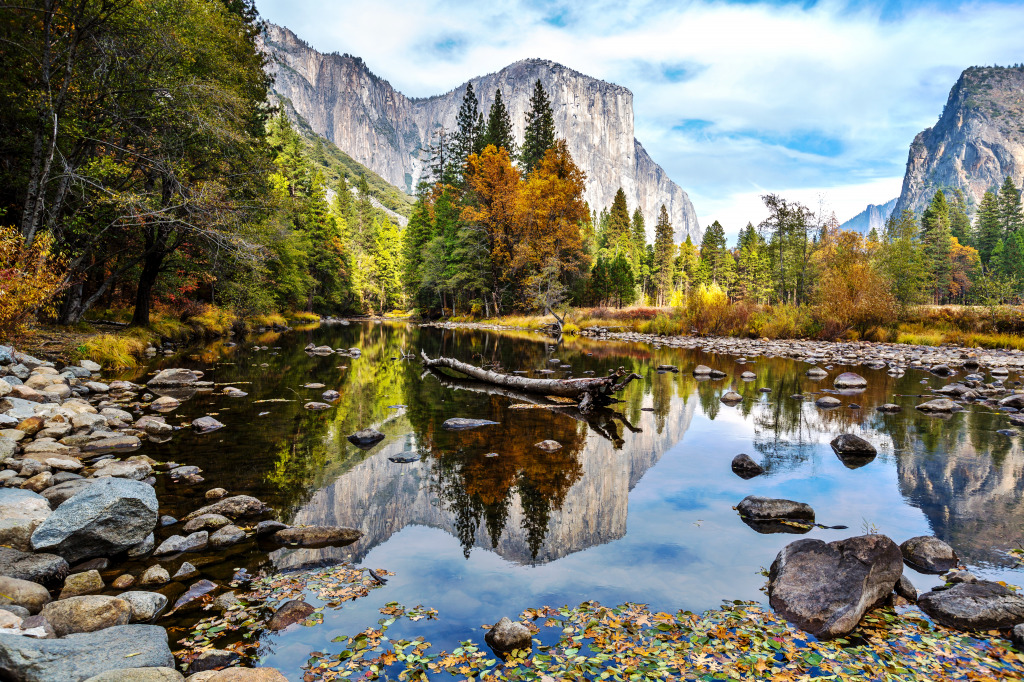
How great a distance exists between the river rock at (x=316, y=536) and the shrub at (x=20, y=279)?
31.9ft

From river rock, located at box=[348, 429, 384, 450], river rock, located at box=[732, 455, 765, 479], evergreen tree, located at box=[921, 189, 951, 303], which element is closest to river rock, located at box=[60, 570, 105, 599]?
river rock, located at box=[348, 429, 384, 450]

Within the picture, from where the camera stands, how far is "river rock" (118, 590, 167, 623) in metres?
3.55

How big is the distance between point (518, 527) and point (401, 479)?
226 cm

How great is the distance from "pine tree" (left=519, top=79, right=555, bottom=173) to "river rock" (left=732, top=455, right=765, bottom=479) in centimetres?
4556

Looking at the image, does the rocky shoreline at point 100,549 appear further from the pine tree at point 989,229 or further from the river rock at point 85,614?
the pine tree at point 989,229

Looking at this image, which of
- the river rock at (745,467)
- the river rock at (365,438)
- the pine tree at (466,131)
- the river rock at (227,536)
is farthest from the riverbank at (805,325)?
the river rock at (227,536)

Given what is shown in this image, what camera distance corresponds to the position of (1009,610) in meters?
3.59

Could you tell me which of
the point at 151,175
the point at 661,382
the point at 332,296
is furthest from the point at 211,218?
the point at 332,296

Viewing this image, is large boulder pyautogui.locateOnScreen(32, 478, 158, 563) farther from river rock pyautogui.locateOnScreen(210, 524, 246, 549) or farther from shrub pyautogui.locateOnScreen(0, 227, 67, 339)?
shrub pyautogui.locateOnScreen(0, 227, 67, 339)

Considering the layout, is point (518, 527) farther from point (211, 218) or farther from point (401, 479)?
point (211, 218)

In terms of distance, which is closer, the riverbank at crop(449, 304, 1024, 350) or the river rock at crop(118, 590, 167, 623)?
the river rock at crop(118, 590, 167, 623)

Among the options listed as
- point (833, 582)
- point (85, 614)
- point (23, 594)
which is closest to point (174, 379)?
point (23, 594)

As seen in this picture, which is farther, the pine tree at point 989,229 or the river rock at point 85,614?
the pine tree at point 989,229

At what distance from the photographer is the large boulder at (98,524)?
4.25 metres
